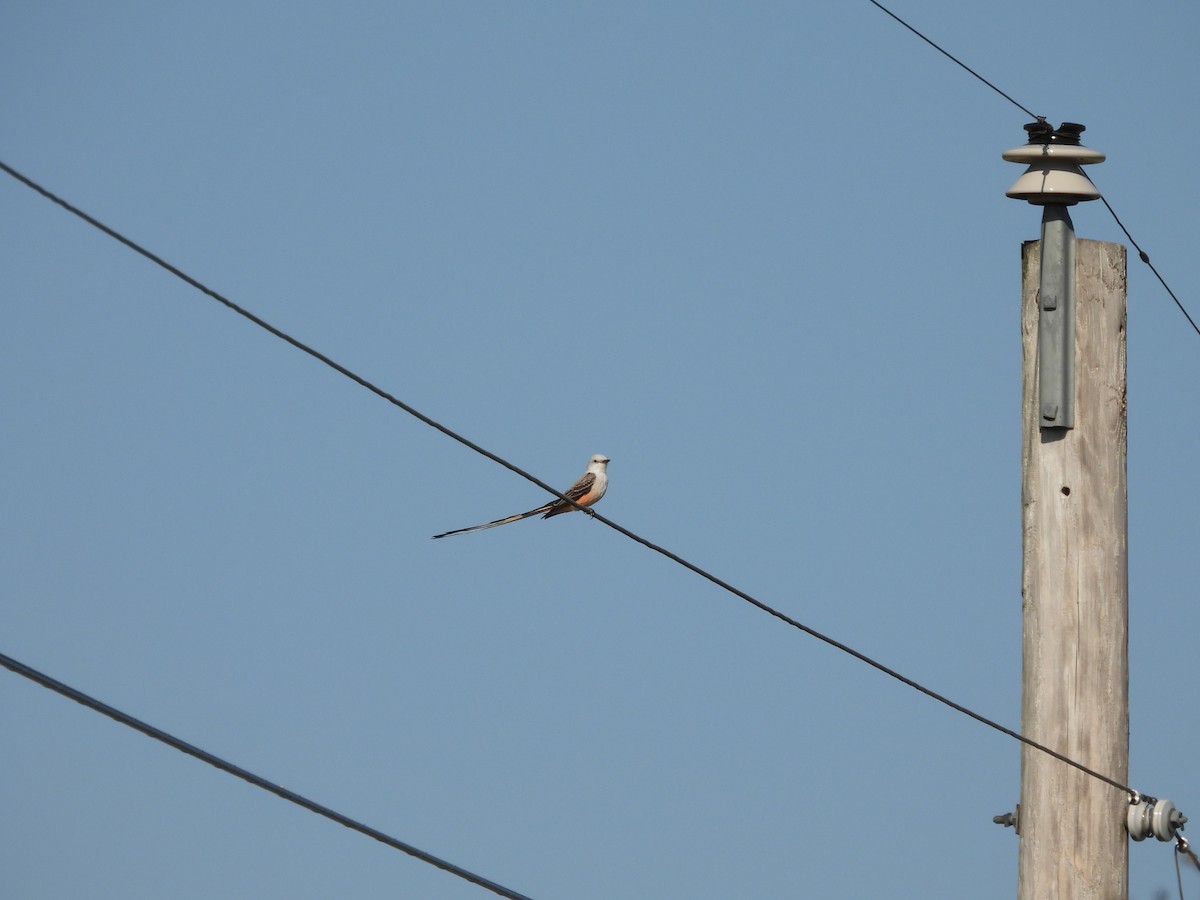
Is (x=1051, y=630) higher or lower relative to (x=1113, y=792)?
higher

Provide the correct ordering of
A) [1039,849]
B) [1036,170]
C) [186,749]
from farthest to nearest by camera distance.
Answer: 1. [1036,170]
2. [1039,849]
3. [186,749]

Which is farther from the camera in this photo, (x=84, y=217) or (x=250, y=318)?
(x=250, y=318)

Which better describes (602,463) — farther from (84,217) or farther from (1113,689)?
(84,217)

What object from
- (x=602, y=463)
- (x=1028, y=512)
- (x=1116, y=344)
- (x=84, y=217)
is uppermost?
(x=602, y=463)

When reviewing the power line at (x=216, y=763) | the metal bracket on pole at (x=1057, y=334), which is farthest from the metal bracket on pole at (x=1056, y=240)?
the power line at (x=216, y=763)

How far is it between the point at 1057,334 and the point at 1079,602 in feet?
2.83

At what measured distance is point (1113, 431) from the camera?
621 cm

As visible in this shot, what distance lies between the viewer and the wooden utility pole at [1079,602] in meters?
6.01

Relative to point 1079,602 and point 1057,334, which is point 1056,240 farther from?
point 1079,602

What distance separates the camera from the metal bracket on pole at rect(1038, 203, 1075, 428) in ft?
20.3

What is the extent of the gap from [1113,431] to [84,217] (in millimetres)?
3318

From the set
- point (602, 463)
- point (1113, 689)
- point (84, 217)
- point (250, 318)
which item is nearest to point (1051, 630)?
point (1113, 689)

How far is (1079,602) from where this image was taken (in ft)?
19.9

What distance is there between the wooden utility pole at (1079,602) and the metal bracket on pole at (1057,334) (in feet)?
0.04
